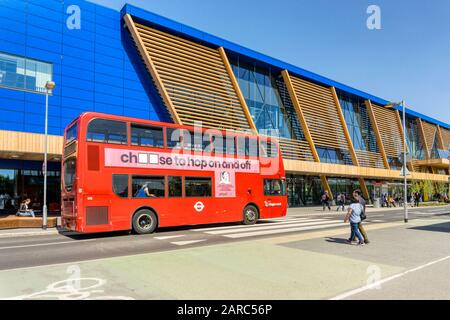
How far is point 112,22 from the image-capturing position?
23516 millimetres

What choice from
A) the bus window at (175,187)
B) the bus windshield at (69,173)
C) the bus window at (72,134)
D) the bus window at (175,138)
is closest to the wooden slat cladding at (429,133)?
the bus window at (175,138)

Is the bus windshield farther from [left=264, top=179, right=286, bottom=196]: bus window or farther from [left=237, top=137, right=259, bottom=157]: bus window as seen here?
[left=264, top=179, right=286, bottom=196]: bus window

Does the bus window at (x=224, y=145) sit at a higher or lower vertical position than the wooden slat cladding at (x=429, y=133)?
lower

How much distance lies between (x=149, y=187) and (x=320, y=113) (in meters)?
29.4

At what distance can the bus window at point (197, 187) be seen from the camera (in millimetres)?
13852

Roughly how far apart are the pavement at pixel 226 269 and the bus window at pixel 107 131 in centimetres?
353

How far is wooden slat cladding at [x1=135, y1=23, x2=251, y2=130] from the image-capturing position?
80.5 ft

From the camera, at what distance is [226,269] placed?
22.0 ft

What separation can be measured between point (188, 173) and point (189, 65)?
1507 centimetres

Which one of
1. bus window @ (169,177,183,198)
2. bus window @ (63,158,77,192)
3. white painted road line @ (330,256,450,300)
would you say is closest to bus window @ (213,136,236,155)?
bus window @ (169,177,183,198)

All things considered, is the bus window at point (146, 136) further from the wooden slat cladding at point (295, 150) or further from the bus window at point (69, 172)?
the wooden slat cladding at point (295, 150)

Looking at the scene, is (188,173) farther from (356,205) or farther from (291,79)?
(291,79)

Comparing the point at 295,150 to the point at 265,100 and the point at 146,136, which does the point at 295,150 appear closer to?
the point at 265,100

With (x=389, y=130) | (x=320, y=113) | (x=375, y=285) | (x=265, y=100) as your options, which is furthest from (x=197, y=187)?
(x=389, y=130)
